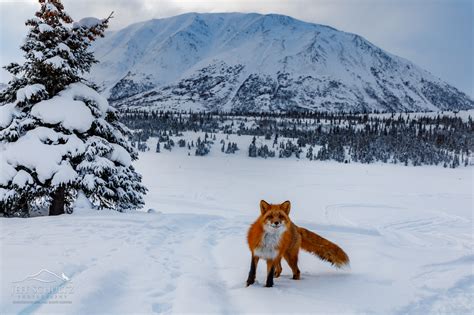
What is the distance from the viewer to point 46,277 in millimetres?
5324

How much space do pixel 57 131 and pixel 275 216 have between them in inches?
339

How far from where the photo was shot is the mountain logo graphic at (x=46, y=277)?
17.0ft

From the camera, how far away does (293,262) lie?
595cm

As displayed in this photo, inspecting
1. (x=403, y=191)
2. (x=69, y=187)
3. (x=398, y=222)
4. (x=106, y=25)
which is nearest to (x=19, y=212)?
(x=69, y=187)

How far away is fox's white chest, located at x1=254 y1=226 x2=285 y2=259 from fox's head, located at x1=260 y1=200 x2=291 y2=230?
83mm

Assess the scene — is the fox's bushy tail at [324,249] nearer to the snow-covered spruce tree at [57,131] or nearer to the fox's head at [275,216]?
the fox's head at [275,216]

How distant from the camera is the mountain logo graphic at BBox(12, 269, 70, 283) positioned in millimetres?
5173

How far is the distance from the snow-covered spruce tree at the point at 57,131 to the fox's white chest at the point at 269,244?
23.6ft

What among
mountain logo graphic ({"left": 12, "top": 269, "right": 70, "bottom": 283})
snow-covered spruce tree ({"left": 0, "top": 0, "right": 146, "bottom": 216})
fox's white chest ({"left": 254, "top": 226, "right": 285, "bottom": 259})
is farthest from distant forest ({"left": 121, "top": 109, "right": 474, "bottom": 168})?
fox's white chest ({"left": 254, "top": 226, "right": 285, "bottom": 259})

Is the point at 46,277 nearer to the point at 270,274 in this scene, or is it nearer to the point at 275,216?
the point at 270,274

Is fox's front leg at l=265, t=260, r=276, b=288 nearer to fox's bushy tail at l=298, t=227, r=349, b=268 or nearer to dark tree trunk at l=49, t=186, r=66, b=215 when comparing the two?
fox's bushy tail at l=298, t=227, r=349, b=268

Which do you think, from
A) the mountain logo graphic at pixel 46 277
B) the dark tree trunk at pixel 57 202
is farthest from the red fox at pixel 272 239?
the dark tree trunk at pixel 57 202

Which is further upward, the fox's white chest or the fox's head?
the fox's head

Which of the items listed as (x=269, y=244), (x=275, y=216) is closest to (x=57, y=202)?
(x=269, y=244)
